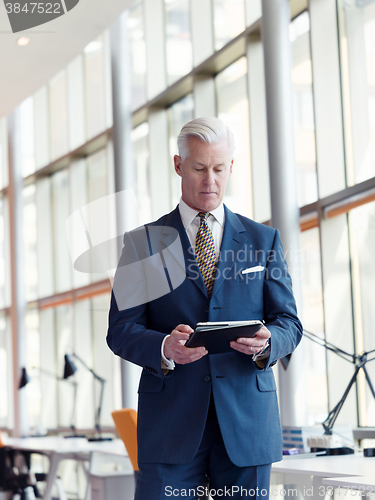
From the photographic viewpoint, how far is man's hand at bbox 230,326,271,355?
132cm

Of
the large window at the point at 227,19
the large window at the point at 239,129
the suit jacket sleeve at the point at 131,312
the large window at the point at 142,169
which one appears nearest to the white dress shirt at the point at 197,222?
the suit jacket sleeve at the point at 131,312

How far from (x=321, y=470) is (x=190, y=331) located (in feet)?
4.80

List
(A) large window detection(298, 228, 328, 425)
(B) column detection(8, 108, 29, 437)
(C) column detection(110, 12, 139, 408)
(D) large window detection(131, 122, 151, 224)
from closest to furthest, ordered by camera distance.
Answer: (A) large window detection(298, 228, 328, 425) → (C) column detection(110, 12, 139, 408) → (D) large window detection(131, 122, 151, 224) → (B) column detection(8, 108, 29, 437)

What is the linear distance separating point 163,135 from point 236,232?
5666mm

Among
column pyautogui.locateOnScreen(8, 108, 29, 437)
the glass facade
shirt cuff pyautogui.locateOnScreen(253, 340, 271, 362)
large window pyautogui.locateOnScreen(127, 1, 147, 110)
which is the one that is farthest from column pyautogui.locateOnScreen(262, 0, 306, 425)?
column pyautogui.locateOnScreen(8, 108, 29, 437)

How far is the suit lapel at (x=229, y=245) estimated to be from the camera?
1.44 metres

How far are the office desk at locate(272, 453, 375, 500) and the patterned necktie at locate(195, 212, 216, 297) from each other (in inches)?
37.4

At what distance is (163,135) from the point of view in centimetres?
704

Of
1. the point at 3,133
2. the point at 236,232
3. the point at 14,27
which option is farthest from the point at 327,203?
the point at 3,133

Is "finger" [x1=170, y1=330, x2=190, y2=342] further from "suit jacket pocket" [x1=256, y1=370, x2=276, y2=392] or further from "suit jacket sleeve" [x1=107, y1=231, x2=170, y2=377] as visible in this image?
"suit jacket pocket" [x1=256, y1=370, x2=276, y2=392]

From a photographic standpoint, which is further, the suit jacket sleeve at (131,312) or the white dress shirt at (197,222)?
the white dress shirt at (197,222)

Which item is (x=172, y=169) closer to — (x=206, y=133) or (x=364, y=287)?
(x=364, y=287)

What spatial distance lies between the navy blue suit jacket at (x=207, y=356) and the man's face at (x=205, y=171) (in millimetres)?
76

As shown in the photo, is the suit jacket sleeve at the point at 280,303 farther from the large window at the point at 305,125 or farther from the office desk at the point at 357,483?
the large window at the point at 305,125
